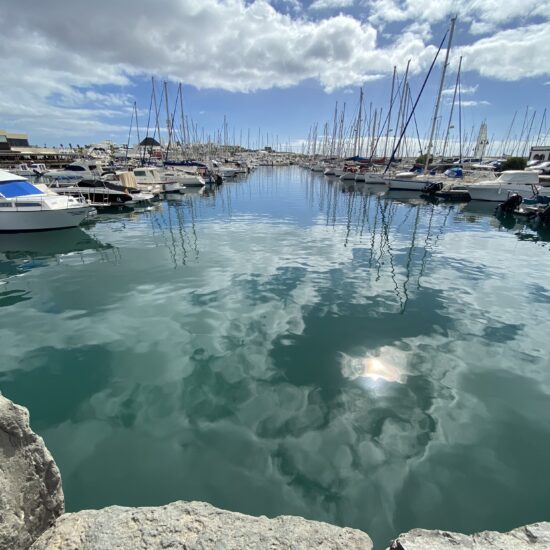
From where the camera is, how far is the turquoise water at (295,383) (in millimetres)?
4395

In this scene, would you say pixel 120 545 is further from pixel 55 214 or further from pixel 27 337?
pixel 55 214

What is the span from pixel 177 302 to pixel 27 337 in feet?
12.1

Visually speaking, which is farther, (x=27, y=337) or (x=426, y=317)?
(x=426, y=317)

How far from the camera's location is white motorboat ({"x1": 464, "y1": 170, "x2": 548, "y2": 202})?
115 ft

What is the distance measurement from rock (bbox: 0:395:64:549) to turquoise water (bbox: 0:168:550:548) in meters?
1.60

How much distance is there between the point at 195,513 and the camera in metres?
2.93

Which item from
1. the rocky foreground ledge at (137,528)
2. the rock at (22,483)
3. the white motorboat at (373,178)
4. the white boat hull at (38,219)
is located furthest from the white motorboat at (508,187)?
the rock at (22,483)

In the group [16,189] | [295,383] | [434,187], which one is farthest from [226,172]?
[295,383]

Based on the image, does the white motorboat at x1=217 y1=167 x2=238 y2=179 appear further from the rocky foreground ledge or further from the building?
the rocky foreground ledge

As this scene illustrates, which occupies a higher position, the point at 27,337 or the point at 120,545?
the point at 120,545


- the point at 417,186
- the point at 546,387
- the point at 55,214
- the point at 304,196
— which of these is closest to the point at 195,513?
the point at 546,387

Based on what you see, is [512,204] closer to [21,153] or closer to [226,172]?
[226,172]

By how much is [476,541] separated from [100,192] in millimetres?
33034

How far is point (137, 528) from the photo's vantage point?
272cm
